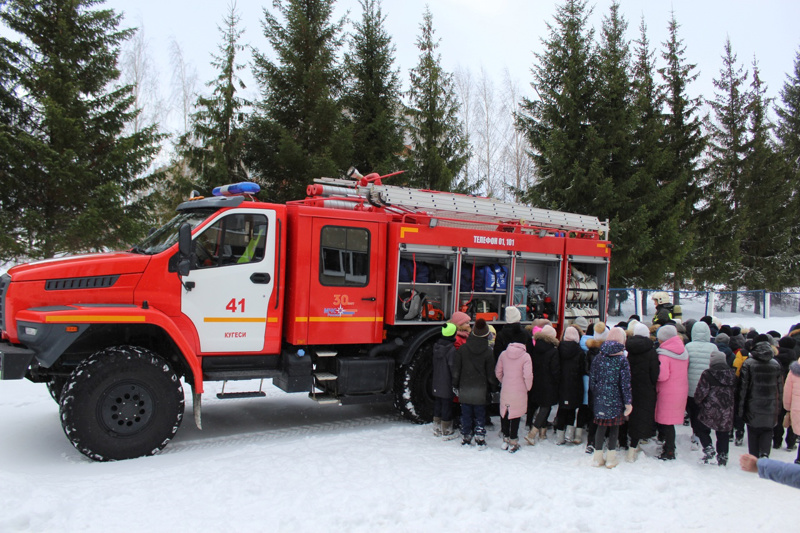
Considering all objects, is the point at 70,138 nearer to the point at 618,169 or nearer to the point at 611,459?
the point at 611,459

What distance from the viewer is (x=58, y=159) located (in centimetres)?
1258

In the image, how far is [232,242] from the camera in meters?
6.74

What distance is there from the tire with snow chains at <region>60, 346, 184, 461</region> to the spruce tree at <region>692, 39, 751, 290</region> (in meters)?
21.0

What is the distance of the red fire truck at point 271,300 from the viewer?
5.90 meters

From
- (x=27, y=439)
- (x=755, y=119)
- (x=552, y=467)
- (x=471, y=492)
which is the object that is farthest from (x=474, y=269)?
(x=755, y=119)

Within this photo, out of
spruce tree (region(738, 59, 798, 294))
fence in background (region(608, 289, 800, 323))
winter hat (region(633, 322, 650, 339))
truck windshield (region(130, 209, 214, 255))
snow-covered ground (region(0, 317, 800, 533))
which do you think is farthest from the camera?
spruce tree (region(738, 59, 798, 294))

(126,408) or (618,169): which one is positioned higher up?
(618,169)

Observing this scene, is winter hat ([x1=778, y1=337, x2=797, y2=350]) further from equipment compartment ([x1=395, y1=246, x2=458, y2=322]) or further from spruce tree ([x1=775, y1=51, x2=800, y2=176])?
spruce tree ([x1=775, y1=51, x2=800, y2=176])

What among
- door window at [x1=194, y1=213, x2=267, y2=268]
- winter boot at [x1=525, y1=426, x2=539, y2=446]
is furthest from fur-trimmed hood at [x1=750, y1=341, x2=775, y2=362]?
door window at [x1=194, y1=213, x2=267, y2=268]

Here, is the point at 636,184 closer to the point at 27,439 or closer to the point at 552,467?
the point at 552,467

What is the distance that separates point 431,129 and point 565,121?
4776 mm

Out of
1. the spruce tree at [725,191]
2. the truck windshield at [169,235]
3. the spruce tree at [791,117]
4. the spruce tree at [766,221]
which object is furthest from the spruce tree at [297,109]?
the spruce tree at [791,117]

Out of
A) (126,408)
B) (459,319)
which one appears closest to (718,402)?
(459,319)

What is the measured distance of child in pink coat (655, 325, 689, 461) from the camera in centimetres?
641
